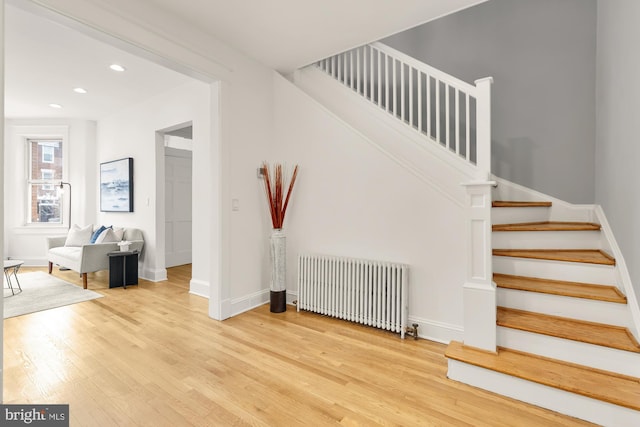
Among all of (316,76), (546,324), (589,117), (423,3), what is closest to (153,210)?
(316,76)

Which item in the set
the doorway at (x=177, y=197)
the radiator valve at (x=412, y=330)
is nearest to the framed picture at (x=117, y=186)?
the doorway at (x=177, y=197)

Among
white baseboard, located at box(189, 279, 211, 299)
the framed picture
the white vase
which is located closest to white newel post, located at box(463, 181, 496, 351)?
the white vase

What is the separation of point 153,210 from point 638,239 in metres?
5.27

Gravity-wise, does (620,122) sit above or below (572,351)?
above

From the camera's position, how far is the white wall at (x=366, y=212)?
2439 mm

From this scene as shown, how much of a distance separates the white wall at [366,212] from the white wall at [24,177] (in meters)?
4.61

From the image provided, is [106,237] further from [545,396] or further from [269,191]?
[545,396]

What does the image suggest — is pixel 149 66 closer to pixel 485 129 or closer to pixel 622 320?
pixel 485 129

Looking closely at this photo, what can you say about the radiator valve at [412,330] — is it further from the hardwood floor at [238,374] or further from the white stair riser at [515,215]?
the white stair riser at [515,215]

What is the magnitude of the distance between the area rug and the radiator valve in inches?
151

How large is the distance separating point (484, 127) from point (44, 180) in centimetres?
782

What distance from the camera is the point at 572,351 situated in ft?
5.78

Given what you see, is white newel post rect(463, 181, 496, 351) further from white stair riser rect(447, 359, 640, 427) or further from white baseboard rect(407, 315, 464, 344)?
white baseboard rect(407, 315, 464, 344)

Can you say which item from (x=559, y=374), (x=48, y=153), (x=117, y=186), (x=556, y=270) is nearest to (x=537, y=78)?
(x=556, y=270)
